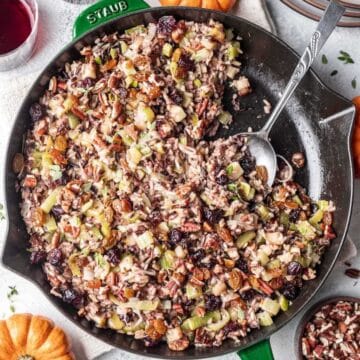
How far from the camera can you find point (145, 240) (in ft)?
8.32

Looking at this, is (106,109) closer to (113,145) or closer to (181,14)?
(113,145)

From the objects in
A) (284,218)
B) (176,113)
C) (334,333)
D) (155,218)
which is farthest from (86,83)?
(334,333)

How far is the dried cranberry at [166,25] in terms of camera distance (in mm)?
2613

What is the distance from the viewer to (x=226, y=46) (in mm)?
2680

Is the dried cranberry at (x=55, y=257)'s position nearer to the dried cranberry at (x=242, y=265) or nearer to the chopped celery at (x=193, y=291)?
the chopped celery at (x=193, y=291)

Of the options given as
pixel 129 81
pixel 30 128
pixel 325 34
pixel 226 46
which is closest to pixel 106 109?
pixel 129 81

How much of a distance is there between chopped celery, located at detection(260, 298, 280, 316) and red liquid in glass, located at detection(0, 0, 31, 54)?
4.46 ft

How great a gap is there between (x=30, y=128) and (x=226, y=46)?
0.79 m

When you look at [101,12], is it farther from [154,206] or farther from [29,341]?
[29,341]

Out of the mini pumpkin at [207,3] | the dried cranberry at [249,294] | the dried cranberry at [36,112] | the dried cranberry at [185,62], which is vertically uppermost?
the mini pumpkin at [207,3]

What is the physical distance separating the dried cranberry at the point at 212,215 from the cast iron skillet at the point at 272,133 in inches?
12.8

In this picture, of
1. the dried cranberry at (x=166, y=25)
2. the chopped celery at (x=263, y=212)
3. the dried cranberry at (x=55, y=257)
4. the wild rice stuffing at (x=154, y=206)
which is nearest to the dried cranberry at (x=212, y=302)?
the wild rice stuffing at (x=154, y=206)

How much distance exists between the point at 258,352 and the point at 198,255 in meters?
0.42

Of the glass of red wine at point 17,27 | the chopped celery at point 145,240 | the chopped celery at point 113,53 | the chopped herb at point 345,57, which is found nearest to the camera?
the chopped celery at point 145,240
